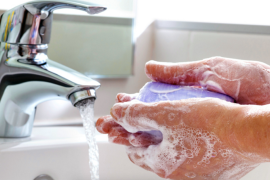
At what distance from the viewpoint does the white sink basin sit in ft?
1.54

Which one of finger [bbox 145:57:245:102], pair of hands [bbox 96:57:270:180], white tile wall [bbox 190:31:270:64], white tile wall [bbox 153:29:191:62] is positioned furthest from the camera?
white tile wall [bbox 153:29:191:62]

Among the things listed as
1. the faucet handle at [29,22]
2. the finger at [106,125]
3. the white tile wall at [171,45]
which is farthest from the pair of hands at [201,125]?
the white tile wall at [171,45]

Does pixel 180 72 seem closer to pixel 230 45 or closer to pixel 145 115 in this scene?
pixel 145 115

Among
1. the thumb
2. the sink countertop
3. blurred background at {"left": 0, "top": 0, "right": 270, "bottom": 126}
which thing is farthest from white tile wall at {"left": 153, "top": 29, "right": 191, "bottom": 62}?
the thumb

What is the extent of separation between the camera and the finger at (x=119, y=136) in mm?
361

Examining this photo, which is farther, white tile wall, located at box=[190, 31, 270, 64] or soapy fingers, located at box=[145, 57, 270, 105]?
white tile wall, located at box=[190, 31, 270, 64]

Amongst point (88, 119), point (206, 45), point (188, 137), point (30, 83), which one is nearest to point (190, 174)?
point (188, 137)

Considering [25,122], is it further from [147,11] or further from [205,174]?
[147,11]

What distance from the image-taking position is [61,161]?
1.65 ft

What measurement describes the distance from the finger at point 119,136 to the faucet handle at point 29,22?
7.3 inches

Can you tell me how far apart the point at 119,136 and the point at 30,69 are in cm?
19

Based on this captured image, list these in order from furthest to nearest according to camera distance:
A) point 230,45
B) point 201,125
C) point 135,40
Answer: point 135,40
point 230,45
point 201,125

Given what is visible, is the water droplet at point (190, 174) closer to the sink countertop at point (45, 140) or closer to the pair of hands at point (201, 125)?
the pair of hands at point (201, 125)

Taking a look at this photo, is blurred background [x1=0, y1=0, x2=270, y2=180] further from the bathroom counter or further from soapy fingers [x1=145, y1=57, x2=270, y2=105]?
soapy fingers [x1=145, y1=57, x2=270, y2=105]
